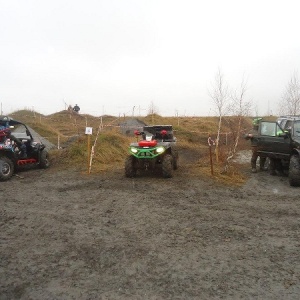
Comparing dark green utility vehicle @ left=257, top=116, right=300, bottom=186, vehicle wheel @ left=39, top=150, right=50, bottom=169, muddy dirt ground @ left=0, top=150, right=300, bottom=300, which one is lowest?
muddy dirt ground @ left=0, top=150, right=300, bottom=300

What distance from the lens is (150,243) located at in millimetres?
4770

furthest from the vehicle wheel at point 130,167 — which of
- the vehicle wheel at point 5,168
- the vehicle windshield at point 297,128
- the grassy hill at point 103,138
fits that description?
the vehicle windshield at point 297,128

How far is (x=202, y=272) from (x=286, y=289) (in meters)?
0.88

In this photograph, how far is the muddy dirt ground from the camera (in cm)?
357

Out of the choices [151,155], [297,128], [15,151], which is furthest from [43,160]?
[297,128]

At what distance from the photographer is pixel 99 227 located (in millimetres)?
5480

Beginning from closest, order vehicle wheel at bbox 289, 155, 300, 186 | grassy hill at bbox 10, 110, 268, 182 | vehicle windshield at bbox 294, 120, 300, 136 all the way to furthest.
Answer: vehicle wheel at bbox 289, 155, 300, 186 < vehicle windshield at bbox 294, 120, 300, 136 < grassy hill at bbox 10, 110, 268, 182

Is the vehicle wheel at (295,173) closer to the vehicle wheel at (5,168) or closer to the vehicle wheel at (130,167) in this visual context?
the vehicle wheel at (130,167)

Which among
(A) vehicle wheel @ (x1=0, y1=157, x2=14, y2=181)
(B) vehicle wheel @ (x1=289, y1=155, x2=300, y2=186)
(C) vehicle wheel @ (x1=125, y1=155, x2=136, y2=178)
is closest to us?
(B) vehicle wheel @ (x1=289, y1=155, x2=300, y2=186)

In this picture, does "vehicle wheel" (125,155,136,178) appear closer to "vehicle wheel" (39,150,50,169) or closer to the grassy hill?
the grassy hill

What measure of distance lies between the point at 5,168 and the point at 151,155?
14.0 feet

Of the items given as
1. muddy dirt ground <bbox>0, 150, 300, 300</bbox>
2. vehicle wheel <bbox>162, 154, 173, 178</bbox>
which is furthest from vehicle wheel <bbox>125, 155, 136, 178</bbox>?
muddy dirt ground <bbox>0, 150, 300, 300</bbox>

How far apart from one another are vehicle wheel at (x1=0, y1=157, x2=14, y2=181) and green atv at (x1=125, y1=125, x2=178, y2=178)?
11.3 feet

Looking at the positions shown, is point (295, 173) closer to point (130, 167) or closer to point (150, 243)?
point (130, 167)
